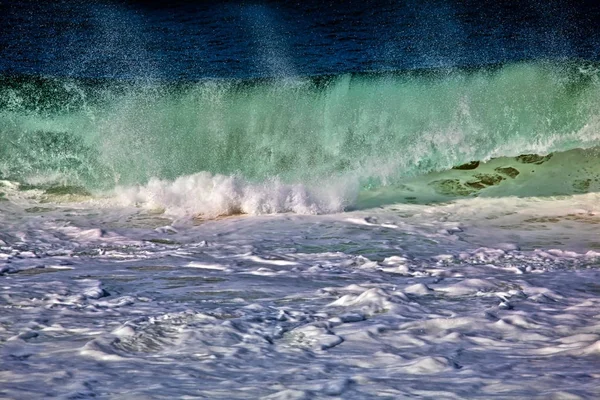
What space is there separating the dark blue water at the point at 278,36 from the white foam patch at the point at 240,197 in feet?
9.42

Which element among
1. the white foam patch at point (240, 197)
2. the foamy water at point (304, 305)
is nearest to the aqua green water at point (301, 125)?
the white foam patch at point (240, 197)

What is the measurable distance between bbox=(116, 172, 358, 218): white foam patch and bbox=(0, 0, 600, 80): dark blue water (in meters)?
2.87

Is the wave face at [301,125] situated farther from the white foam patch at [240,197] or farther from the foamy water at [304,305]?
the foamy water at [304,305]

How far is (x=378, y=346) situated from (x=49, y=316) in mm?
1699

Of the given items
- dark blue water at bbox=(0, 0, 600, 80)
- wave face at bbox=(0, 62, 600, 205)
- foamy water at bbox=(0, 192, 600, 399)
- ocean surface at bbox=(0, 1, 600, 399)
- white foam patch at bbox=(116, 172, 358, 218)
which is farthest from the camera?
dark blue water at bbox=(0, 0, 600, 80)

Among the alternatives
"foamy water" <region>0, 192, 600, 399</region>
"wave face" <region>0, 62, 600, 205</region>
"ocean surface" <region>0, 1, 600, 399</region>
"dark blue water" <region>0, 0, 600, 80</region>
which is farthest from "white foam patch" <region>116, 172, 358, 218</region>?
"dark blue water" <region>0, 0, 600, 80</region>

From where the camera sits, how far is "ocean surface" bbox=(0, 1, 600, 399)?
3.96m

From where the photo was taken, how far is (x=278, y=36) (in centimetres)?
1429

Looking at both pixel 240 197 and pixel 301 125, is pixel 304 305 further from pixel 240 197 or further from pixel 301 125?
pixel 301 125

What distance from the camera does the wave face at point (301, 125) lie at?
921 centimetres

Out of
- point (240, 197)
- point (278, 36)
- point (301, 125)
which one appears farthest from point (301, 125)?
point (278, 36)

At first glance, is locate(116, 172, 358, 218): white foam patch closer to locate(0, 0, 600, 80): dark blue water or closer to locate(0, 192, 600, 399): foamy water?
locate(0, 192, 600, 399): foamy water

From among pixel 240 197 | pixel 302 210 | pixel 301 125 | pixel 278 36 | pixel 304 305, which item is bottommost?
pixel 304 305

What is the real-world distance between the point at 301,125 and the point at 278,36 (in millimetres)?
5050
